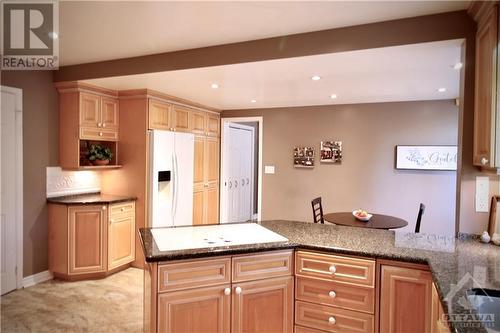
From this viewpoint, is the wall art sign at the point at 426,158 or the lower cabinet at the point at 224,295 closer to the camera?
the lower cabinet at the point at 224,295

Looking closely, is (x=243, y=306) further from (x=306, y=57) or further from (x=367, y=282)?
(x=306, y=57)

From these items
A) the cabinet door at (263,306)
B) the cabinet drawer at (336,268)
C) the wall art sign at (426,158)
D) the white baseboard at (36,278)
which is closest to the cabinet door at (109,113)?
the white baseboard at (36,278)

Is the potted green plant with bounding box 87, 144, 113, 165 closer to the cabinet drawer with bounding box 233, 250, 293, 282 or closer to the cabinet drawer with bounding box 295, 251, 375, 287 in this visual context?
the cabinet drawer with bounding box 233, 250, 293, 282

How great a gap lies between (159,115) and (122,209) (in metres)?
1.29

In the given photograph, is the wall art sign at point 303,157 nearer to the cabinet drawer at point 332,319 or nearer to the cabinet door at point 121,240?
the cabinet door at point 121,240

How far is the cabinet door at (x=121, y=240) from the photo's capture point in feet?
12.0

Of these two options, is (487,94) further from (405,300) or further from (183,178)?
(183,178)

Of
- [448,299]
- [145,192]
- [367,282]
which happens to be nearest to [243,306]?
[367,282]

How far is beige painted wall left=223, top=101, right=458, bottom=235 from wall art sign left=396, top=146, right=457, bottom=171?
9 cm

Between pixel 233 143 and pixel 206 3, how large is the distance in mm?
4138

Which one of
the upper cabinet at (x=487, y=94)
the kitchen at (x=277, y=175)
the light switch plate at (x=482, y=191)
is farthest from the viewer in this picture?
the light switch plate at (x=482, y=191)

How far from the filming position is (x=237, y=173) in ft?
20.7

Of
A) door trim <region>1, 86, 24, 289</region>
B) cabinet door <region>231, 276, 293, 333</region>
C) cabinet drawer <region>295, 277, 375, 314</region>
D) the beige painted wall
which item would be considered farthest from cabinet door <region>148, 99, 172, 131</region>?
cabinet drawer <region>295, 277, 375, 314</region>

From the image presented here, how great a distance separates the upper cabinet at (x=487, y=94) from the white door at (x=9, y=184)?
13.4 ft
